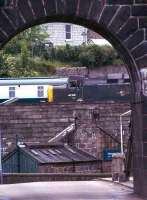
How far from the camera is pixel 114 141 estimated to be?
38.4m

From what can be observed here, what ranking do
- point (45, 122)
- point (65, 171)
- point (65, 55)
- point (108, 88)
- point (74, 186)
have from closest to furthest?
1. point (74, 186)
2. point (65, 171)
3. point (45, 122)
4. point (108, 88)
5. point (65, 55)

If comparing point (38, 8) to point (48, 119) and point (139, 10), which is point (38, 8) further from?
point (48, 119)

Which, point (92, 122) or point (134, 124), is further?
point (92, 122)

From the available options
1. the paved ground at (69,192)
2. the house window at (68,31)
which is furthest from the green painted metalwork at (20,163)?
the house window at (68,31)

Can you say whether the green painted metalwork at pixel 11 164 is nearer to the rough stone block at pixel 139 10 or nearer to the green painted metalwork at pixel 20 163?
the green painted metalwork at pixel 20 163

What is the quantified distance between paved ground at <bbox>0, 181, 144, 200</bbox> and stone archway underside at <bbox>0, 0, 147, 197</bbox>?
84 cm

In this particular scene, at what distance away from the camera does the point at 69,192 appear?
19.6 meters

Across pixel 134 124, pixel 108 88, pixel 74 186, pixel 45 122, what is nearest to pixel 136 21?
pixel 134 124

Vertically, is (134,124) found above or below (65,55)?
below

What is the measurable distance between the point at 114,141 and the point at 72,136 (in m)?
1.99

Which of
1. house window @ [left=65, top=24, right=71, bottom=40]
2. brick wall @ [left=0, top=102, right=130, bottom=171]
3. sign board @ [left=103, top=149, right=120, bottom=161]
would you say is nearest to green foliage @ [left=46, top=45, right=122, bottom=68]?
house window @ [left=65, top=24, right=71, bottom=40]

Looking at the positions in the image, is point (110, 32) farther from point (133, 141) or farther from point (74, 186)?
point (74, 186)

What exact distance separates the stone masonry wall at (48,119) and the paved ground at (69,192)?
17629mm

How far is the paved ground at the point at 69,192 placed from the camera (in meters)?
18.0
